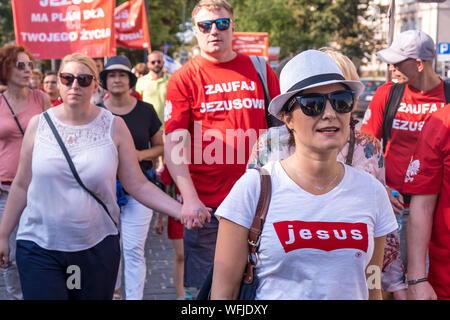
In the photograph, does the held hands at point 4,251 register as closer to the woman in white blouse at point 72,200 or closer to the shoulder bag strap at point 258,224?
the woman in white blouse at point 72,200

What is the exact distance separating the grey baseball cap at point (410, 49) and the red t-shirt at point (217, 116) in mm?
1040

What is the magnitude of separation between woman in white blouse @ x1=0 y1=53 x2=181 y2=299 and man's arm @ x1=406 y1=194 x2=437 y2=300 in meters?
1.27

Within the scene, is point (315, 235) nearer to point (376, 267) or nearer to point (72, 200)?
point (376, 267)

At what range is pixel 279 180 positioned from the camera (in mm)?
2586

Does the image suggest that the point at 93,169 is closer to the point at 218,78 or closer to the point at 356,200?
the point at 218,78

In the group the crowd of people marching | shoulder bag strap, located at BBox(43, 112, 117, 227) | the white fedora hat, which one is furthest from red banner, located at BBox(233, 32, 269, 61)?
the white fedora hat

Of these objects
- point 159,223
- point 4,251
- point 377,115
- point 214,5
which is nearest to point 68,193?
point 4,251

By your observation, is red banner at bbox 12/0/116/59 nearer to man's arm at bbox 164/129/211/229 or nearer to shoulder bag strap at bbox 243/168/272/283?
man's arm at bbox 164/129/211/229

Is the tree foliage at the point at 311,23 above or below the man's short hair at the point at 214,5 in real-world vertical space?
below

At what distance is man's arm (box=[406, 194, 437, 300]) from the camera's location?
3.48m

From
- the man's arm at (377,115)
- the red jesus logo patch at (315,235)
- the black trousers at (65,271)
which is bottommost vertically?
the black trousers at (65,271)

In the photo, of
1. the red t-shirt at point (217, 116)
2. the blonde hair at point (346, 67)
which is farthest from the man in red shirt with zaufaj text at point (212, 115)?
the blonde hair at point (346, 67)

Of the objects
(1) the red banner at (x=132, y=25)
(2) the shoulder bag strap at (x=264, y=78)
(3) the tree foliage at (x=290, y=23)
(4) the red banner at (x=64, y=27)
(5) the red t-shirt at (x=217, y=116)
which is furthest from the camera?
(3) the tree foliage at (x=290, y=23)

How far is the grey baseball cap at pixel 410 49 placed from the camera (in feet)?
16.7
